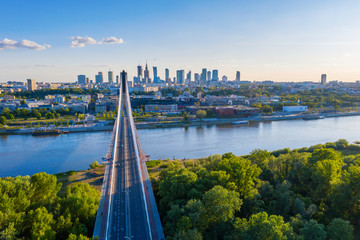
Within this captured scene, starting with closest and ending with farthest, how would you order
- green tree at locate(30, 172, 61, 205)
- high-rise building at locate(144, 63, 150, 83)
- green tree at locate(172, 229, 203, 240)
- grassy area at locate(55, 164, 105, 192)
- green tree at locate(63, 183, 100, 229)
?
green tree at locate(172, 229, 203, 240)
green tree at locate(63, 183, 100, 229)
green tree at locate(30, 172, 61, 205)
grassy area at locate(55, 164, 105, 192)
high-rise building at locate(144, 63, 150, 83)

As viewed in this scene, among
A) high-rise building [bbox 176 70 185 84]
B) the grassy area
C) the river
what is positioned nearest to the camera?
the grassy area

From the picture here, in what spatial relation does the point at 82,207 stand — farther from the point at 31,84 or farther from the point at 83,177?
the point at 31,84

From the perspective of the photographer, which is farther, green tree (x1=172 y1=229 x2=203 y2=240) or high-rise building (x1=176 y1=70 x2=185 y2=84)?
high-rise building (x1=176 y1=70 x2=185 y2=84)

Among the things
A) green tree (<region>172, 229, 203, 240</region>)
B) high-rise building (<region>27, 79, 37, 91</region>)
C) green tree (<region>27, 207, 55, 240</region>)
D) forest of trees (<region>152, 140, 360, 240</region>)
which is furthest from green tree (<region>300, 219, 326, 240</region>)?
high-rise building (<region>27, 79, 37, 91</region>)

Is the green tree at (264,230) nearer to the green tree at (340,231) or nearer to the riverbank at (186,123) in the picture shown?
the green tree at (340,231)

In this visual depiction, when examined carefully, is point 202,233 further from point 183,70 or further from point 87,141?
point 183,70

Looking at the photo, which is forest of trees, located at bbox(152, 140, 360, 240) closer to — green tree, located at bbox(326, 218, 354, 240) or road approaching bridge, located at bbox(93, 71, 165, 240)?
green tree, located at bbox(326, 218, 354, 240)
